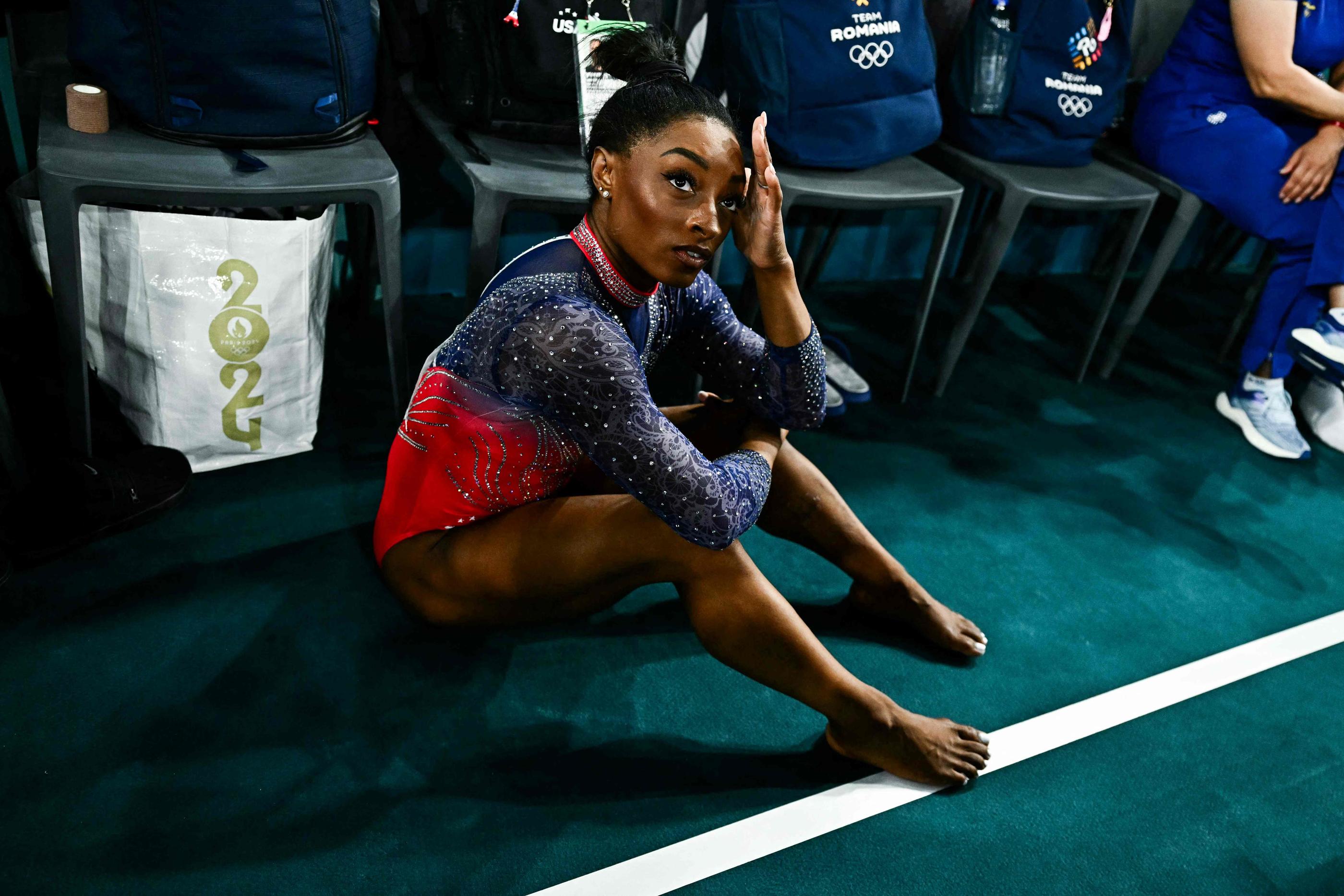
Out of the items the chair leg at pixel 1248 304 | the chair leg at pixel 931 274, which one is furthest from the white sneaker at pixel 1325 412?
the chair leg at pixel 931 274

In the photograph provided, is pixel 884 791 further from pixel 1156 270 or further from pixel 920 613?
pixel 1156 270

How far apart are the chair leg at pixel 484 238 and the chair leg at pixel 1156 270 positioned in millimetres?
1905

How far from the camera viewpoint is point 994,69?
266 centimetres

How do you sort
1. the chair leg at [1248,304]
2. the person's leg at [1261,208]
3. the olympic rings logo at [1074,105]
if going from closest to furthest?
the olympic rings logo at [1074,105], the person's leg at [1261,208], the chair leg at [1248,304]

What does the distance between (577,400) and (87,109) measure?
120 centimetres

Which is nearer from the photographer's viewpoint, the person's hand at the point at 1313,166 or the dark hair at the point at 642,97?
the dark hair at the point at 642,97

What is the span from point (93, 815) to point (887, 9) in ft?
7.37

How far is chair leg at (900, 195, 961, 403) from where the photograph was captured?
2.58 metres

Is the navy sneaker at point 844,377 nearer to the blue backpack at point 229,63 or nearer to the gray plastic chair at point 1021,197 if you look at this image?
the gray plastic chair at point 1021,197

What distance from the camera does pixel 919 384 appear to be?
2.99 m

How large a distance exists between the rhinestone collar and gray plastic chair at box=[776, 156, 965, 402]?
0.96 m

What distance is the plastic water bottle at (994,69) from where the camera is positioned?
2.64 meters

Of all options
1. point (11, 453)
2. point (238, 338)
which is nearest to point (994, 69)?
point (238, 338)

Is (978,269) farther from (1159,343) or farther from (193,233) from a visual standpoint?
(193,233)
